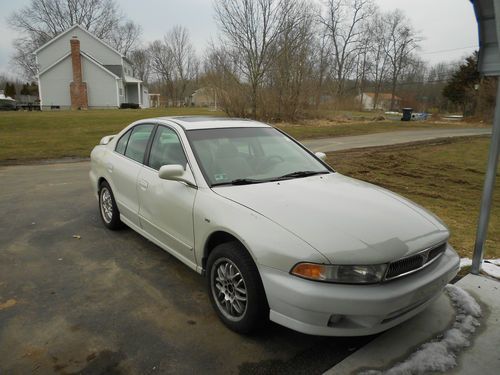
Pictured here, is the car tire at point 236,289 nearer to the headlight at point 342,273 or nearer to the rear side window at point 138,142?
the headlight at point 342,273

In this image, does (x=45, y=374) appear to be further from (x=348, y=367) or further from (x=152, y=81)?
(x=152, y=81)

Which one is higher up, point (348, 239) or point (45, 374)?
point (348, 239)

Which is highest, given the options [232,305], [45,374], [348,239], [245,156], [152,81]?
[152,81]

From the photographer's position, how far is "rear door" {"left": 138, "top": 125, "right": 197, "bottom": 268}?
10.9ft

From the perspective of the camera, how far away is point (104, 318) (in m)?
3.08

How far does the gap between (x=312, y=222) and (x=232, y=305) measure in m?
0.93

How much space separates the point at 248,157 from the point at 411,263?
5.98ft

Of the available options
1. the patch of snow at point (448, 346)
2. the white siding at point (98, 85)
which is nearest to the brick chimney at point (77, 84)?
the white siding at point (98, 85)

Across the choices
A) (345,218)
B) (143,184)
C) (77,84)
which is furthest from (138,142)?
(77,84)

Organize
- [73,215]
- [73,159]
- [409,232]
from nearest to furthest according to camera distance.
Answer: [409,232] < [73,215] < [73,159]

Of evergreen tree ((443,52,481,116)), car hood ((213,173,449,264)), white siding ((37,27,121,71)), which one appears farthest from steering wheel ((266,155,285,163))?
white siding ((37,27,121,71))

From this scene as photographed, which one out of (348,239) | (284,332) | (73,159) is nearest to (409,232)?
(348,239)

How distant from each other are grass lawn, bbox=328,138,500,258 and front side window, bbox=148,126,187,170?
338 cm

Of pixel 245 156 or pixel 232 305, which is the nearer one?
pixel 232 305
